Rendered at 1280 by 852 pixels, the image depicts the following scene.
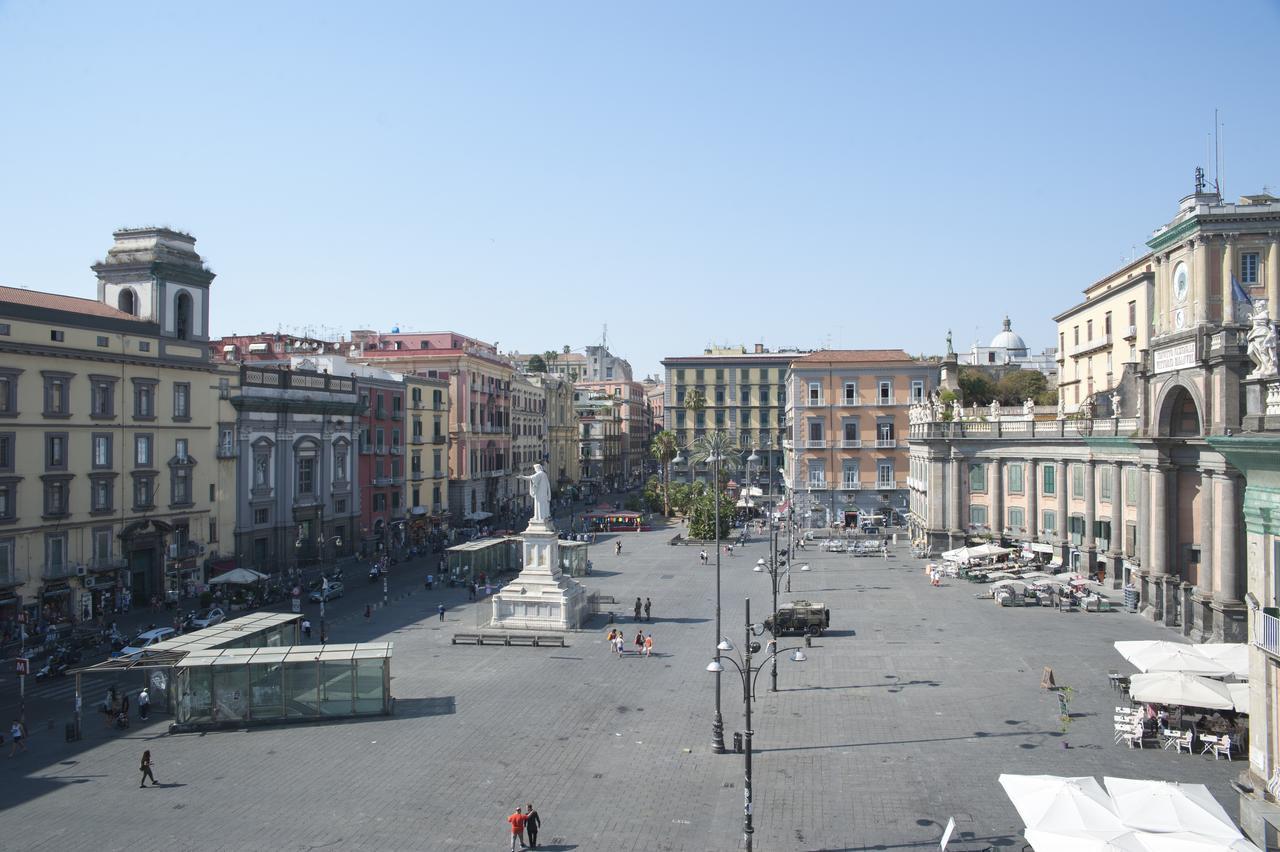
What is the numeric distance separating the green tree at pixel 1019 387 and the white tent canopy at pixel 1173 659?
71.2 metres

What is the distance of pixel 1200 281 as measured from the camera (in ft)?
118

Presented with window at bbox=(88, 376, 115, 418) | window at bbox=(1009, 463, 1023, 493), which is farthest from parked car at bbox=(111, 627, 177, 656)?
window at bbox=(1009, 463, 1023, 493)

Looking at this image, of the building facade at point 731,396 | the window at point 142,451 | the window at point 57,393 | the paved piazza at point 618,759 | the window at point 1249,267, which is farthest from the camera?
the building facade at point 731,396

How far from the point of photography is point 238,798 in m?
20.3

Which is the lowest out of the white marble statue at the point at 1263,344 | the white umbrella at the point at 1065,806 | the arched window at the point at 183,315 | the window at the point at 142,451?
the white umbrella at the point at 1065,806

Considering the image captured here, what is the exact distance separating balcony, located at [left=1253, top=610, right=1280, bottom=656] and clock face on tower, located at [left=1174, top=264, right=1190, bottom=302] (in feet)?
73.3

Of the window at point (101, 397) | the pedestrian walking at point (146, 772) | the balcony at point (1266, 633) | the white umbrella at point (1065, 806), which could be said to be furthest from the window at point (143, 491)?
the balcony at point (1266, 633)

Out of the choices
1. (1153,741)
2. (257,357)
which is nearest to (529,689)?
(1153,741)

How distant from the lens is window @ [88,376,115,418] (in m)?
43.3

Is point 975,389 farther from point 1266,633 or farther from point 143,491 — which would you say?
point 1266,633

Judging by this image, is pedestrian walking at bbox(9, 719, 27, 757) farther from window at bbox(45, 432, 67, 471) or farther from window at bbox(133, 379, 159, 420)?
window at bbox(133, 379, 159, 420)

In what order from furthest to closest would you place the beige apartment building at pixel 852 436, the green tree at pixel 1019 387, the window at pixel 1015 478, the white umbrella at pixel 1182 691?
the green tree at pixel 1019 387 → the beige apartment building at pixel 852 436 → the window at pixel 1015 478 → the white umbrella at pixel 1182 691

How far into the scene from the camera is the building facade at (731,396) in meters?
103

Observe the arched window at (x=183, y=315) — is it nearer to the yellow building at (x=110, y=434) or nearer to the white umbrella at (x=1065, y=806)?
the yellow building at (x=110, y=434)
